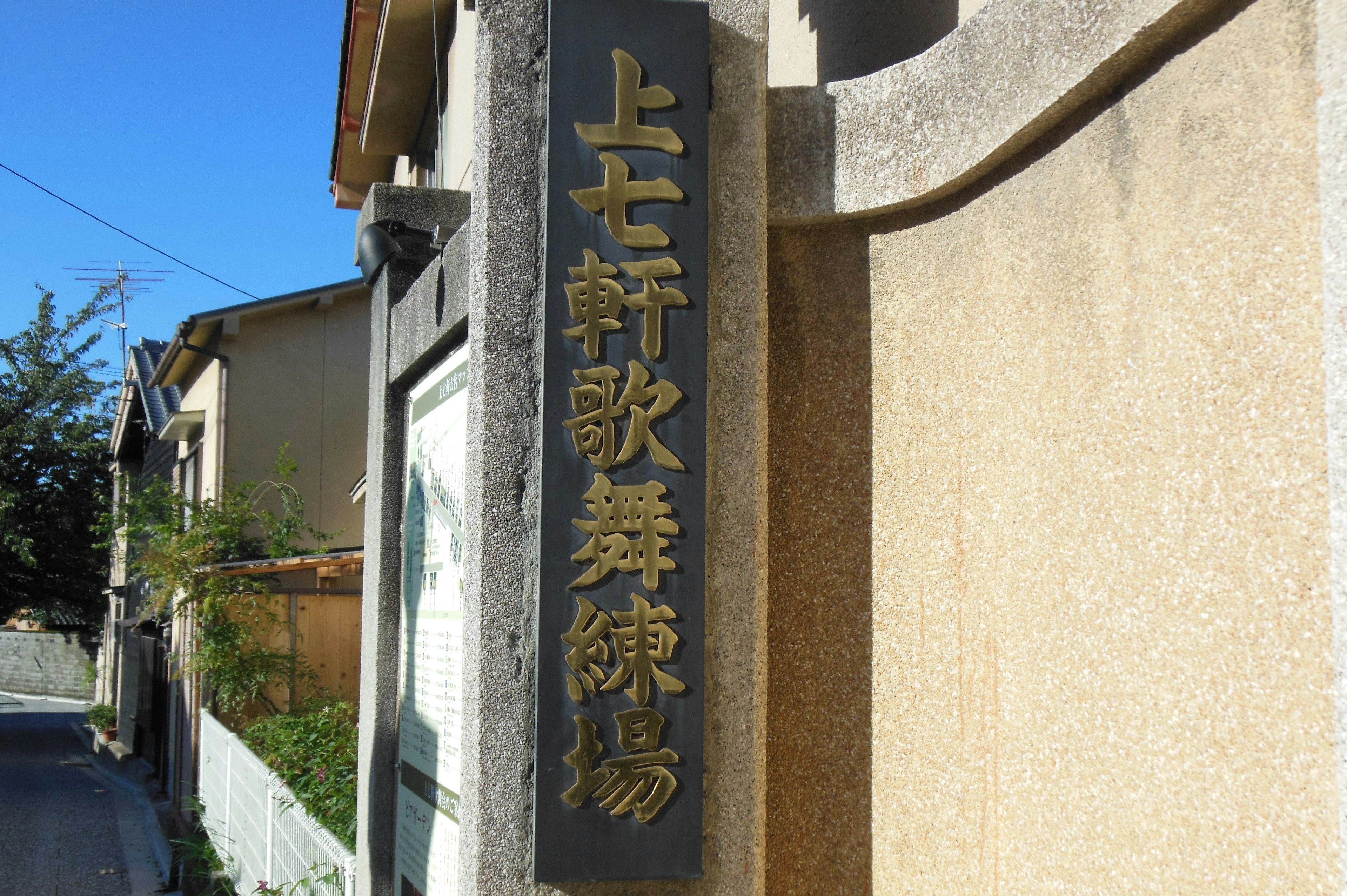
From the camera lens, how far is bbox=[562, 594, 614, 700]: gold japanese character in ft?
8.56

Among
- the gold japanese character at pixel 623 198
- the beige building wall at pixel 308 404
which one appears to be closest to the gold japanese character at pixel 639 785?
the gold japanese character at pixel 623 198

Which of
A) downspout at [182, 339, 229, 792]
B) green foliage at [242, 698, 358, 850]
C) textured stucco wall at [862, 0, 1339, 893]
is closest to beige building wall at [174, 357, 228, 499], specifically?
downspout at [182, 339, 229, 792]

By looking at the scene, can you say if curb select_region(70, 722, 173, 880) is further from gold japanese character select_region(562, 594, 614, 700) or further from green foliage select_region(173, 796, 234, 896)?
gold japanese character select_region(562, 594, 614, 700)

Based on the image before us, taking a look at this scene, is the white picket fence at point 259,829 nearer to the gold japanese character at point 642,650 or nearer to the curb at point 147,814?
the curb at point 147,814

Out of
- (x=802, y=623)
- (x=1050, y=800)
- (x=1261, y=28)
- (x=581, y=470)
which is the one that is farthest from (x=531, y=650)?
(x=1261, y=28)

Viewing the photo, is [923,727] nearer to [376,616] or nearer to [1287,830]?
[1287,830]

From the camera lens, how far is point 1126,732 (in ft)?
7.22

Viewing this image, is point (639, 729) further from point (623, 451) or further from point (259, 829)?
point (259, 829)

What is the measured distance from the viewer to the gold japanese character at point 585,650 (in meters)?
2.61

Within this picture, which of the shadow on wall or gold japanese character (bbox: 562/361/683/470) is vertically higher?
the shadow on wall

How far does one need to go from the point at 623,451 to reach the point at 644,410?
0.12m

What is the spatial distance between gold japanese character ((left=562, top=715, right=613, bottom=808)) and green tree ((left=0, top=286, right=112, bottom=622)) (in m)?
25.2

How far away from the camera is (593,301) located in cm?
269

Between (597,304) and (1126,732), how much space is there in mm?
1559
